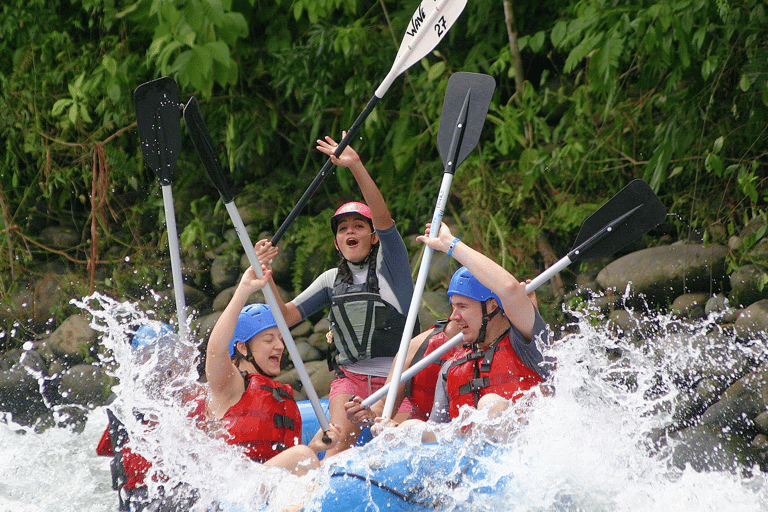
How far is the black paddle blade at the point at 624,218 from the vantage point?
2.91 m

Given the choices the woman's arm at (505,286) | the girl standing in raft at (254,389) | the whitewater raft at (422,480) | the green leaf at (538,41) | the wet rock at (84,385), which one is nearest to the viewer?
the whitewater raft at (422,480)

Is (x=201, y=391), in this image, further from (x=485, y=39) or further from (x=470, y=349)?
(x=485, y=39)

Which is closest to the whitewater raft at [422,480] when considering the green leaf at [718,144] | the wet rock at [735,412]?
the wet rock at [735,412]

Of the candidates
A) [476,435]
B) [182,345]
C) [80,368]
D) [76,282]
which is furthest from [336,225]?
[76,282]

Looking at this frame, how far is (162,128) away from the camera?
9.98 feet

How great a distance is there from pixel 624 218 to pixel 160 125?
1.71m

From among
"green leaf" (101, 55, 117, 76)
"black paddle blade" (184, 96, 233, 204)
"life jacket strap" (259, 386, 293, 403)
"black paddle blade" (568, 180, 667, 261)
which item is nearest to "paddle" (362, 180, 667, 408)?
"black paddle blade" (568, 180, 667, 261)

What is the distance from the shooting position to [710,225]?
4363 millimetres

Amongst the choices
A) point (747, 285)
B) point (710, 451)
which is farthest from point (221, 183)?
point (747, 285)

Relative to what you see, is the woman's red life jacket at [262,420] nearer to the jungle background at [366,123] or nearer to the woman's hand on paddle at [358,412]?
the woman's hand on paddle at [358,412]

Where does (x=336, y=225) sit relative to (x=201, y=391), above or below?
above

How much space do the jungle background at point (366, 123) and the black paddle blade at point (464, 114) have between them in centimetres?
86

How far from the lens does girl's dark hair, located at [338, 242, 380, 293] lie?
124 inches

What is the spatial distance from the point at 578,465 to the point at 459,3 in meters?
1.68
